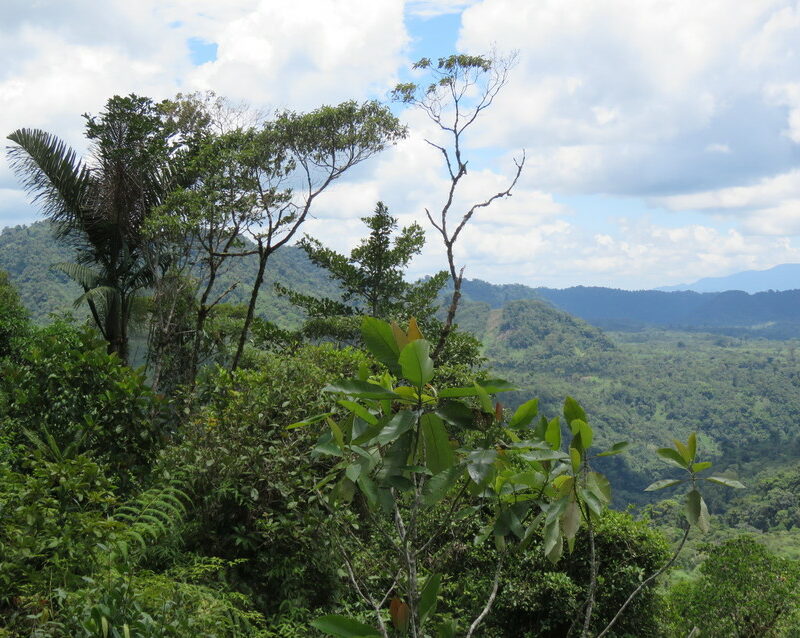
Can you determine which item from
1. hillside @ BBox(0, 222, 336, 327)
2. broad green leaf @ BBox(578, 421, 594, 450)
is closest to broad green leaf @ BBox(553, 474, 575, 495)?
broad green leaf @ BBox(578, 421, 594, 450)

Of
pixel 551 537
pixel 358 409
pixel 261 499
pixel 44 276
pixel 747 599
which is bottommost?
pixel 747 599

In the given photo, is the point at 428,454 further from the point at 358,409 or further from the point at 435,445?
the point at 358,409

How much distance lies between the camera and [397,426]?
4.44 feet

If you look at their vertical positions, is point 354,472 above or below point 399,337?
below

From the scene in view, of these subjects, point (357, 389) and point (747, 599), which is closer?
point (357, 389)

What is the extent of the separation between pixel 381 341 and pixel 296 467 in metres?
3.35

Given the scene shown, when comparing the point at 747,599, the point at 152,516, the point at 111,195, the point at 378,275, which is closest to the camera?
the point at 152,516

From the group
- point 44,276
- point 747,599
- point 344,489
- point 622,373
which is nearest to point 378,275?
point 747,599

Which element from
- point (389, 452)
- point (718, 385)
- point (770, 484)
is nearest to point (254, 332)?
point (389, 452)

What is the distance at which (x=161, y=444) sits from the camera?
5.02 meters

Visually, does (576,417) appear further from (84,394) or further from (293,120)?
(293,120)

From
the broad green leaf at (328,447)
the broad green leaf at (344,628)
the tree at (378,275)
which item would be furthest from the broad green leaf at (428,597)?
the tree at (378,275)

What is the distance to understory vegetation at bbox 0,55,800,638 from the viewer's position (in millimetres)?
1565

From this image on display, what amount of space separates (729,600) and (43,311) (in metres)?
46.1
